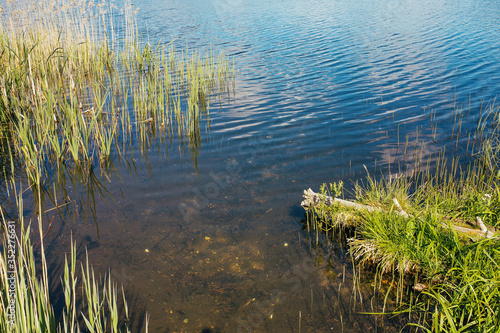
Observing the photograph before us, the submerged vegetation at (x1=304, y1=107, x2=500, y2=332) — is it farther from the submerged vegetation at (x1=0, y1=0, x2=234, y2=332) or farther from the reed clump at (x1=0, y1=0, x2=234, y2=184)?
the reed clump at (x1=0, y1=0, x2=234, y2=184)

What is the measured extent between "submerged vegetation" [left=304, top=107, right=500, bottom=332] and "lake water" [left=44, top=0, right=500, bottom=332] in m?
0.30

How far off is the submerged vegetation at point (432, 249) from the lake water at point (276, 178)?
11.6 inches

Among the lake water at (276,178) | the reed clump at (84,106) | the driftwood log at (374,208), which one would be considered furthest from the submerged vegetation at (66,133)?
the driftwood log at (374,208)

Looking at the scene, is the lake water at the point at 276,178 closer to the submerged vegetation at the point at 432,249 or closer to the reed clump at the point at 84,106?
the submerged vegetation at the point at 432,249

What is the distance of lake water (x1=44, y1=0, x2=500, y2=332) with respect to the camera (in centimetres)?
343

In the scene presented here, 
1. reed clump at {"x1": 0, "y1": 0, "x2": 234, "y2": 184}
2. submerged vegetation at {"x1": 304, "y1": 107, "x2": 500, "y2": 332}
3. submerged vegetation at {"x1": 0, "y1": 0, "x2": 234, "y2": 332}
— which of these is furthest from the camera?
reed clump at {"x1": 0, "y1": 0, "x2": 234, "y2": 184}

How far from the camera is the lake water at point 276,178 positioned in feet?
11.2

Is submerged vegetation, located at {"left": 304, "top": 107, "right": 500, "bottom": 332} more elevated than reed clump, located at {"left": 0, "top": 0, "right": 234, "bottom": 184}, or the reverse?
reed clump, located at {"left": 0, "top": 0, "right": 234, "bottom": 184}

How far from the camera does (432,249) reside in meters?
3.33

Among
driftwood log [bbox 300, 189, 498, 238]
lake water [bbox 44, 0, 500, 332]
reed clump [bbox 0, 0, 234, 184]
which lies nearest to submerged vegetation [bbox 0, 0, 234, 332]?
reed clump [bbox 0, 0, 234, 184]

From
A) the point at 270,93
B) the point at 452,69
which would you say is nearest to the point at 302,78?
the point at 270,93

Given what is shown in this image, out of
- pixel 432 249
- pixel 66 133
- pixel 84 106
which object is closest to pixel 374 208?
pixel 432 249

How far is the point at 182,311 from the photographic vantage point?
336 centimetres

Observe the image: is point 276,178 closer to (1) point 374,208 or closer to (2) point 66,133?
(1) point 374,208
